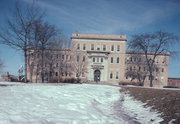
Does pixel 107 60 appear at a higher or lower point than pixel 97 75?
higher

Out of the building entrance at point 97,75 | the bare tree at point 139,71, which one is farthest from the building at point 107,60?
the bare tree at point 139,71

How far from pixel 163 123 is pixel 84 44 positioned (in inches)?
1856

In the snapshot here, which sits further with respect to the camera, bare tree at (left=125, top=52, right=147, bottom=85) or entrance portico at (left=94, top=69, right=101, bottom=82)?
entrance portico at (left=94, top=69, right=101, bottom=82)

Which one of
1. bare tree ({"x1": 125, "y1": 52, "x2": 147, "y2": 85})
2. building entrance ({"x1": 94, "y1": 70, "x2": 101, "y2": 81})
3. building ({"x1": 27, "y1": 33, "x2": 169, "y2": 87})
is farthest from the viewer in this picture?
building entrance ({"x1": 94, "y1": 70, "x2": 101, "y2": 81})

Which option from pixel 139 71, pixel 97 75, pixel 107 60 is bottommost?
pixel 97 75

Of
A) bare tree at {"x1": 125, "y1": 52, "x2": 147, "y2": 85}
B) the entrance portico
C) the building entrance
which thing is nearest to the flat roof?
bare tree at {"x1": 125, "y1": 52, "x2": 147, "y2": 85}

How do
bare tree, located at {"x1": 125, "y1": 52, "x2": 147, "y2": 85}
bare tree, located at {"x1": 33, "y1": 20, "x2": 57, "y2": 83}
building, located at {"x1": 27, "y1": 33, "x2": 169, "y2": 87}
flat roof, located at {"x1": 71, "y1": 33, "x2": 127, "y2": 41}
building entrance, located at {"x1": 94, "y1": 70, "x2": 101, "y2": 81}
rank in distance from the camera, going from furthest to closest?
1. flat roof, located at {"x1": 71, "y1": 33, "x2": 127, "y2": 41}
2. building entrance, located at {"x1": 94, "y1": 70, "x2": 101, "y2": 81}
3. building, located at {"x1": 27, "y1": 33, "x2": 169, "y2": 87}
4. bare tree, located at {"x1": 125, "y1": 52, "x2": 147, "y2": 85}
5. bare tree, located at {"x1": 33, "y1": 20, "x2": 57, "y2": 83}

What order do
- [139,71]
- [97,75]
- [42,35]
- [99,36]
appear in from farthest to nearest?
[99,36], [97,75], [139,71], [42,35]

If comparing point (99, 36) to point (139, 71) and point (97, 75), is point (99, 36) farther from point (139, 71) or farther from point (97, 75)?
point (139, 71)

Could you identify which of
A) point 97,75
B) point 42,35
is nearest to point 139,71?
point 97,75

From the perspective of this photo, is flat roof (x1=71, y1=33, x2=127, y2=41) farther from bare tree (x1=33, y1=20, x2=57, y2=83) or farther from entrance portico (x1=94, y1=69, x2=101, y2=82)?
bare tree (x1=33, y1=20, x2=57, y2=83)

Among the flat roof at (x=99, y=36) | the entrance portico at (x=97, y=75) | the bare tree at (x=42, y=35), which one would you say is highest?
the flat roof at (x=99, y=36)

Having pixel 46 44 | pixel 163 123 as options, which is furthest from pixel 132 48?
pixel 163 123

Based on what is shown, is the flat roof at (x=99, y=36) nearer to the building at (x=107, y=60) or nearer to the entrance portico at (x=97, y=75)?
the building at (x=107, y=60)
